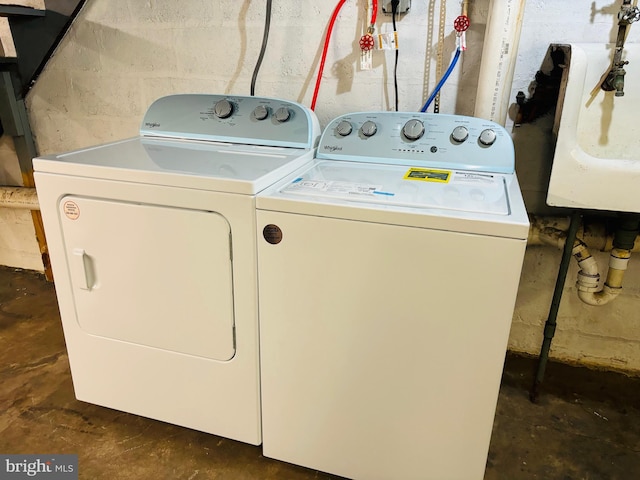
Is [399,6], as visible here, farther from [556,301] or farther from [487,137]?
[556,301]

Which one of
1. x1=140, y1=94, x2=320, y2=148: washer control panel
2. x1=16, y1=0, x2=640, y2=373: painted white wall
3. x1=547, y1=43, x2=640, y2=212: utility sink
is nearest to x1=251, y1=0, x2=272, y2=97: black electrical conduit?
x1=16, y1=0, x2=640, y2=373: painted white wall

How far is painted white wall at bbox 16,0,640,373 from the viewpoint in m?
1.54

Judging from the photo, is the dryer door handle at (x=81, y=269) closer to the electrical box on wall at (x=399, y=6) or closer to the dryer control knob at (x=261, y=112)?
the dryer control knob at (x=261, y=112)

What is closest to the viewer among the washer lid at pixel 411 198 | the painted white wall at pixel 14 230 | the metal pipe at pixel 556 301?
the washer lid at pixel 411 198

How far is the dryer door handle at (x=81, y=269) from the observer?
130cm

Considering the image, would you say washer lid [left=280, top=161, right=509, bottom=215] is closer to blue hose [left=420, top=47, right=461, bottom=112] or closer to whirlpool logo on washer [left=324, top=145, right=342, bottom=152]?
whirlpool logo on washer [left=324, top=145, right=342, bottom=152]

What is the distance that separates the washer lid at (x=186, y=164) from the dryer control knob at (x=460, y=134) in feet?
1.45

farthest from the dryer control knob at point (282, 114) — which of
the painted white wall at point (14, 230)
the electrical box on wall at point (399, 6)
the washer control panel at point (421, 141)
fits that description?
the painted white wall at point (14, 230)

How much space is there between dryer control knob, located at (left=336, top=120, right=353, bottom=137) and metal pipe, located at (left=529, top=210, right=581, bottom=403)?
0.74 meters

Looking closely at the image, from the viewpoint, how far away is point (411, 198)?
42.3 inches

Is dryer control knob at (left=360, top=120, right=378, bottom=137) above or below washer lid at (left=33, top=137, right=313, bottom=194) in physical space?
above

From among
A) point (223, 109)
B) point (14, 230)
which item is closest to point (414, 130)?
point (223, 109)

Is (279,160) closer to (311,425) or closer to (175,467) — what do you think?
(311,425)

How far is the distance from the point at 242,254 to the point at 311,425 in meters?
0.51
